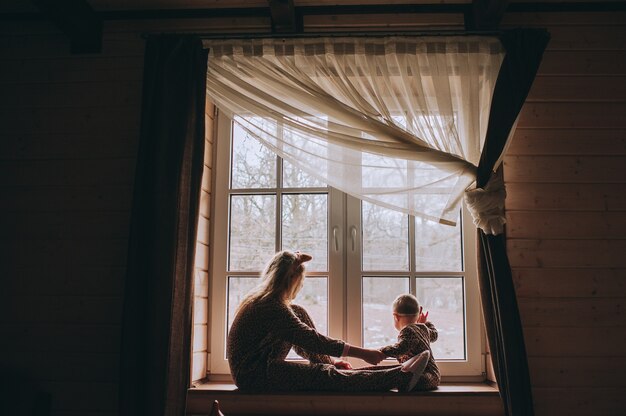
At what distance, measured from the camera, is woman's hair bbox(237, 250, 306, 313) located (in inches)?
96.7

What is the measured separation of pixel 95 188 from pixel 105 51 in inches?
26.7

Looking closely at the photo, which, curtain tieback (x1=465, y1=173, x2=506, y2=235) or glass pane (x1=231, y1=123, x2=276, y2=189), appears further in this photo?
glass pane (x1=231, y1=123, x2=276, y2=189)

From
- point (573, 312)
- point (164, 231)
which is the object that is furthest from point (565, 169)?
point (164, 231)

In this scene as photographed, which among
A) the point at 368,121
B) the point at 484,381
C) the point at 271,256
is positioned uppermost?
the point at 368,121

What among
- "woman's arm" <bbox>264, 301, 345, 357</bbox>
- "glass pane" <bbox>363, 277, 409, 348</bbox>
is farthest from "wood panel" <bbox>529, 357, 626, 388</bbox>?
"woman's arm" <bbox>264, 301, 345, 357</bbox>

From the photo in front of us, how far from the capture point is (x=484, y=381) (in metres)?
2.62

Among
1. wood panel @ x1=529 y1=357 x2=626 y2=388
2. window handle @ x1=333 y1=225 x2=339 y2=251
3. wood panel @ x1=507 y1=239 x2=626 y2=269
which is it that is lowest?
wood panel @ x1=529 y1=357 x2=626 y2=388

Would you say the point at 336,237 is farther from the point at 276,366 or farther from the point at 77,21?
the point at 77,21

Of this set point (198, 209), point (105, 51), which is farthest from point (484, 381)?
point (105, 51)

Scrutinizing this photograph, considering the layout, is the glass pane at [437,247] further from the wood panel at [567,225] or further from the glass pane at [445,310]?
the wood panel at [567,225]

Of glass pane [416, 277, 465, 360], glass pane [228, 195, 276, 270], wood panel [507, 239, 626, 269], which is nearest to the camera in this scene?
wood panel [507, 239, 626, 269]

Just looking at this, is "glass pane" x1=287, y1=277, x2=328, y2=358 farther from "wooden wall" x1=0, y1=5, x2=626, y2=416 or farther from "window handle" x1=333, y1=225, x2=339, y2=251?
"wooden wall" x1=0, y1=5, x2=626, y2=416

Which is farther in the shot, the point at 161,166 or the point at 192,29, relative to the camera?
the point at 192,29

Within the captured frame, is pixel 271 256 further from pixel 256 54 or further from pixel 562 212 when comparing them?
pixel 562 212
